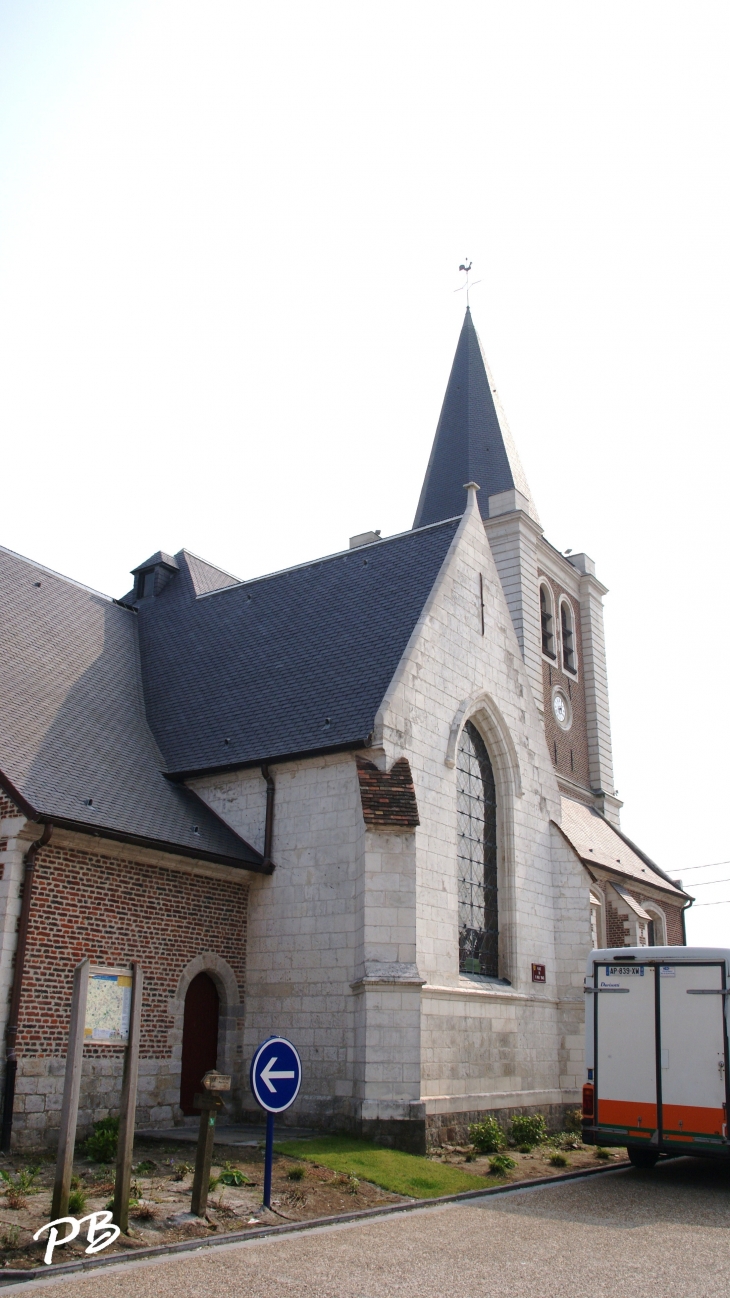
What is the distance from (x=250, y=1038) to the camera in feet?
48.7

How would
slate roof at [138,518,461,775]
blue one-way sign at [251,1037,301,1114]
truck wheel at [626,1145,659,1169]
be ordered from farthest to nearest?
slate roof at [138,518,461,775] → truck wheel at [626,1145,659,1169] → blue one-way sign at [251,1037,301,1114]

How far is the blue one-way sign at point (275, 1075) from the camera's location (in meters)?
8.76

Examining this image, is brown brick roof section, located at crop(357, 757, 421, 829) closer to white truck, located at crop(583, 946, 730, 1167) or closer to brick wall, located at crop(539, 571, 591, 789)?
white truck, located at crop(583, 946, 730, 1167)

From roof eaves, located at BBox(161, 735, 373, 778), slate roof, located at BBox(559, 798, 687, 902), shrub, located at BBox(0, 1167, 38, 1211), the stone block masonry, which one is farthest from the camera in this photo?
slate roof, located at BBox(559, 798, 687, 902)

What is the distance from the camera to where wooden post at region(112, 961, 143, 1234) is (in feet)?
26.0

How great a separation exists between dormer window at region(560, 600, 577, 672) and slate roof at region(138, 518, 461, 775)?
13.9m

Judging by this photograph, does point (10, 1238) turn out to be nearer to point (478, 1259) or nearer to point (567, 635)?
point (478, 1259)

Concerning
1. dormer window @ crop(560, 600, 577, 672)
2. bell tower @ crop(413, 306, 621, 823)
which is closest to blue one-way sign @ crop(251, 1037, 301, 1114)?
bell tower @ crop(413, 306, 621, 823)

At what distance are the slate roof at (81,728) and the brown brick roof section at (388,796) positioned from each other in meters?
2.24

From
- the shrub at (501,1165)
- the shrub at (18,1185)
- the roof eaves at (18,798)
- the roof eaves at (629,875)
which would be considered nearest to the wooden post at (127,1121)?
the shrub at (18,1185)

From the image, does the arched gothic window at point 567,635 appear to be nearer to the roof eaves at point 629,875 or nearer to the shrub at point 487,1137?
the roof eaves at point 629,875

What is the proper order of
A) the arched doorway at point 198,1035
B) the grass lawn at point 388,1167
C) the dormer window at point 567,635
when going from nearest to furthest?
the grass lawn at point 388,1167 → the arched doorway at point 198,1035 → the dormer window at point 567,635

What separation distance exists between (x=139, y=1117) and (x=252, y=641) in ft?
27.9

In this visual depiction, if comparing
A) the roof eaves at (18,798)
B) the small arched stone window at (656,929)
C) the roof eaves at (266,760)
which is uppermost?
the roof eaves at (266,760)
